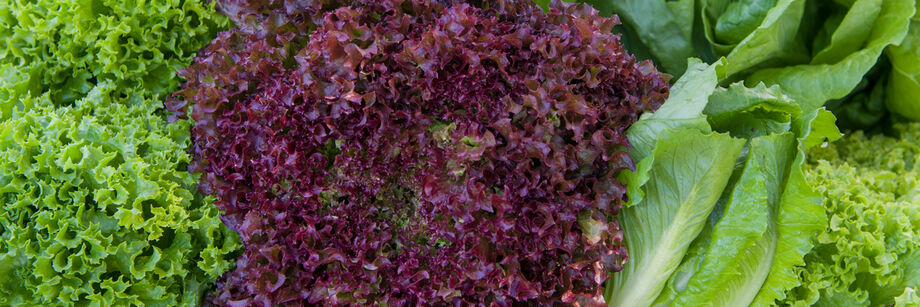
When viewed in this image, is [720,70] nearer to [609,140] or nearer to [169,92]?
[609,140]

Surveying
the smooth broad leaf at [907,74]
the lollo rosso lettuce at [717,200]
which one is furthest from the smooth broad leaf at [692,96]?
the smooth broad leaf at [907,74]

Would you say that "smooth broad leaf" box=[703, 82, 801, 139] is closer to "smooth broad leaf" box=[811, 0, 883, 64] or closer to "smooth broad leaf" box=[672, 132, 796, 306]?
"smooth broad leaf" box=[672, 132, 796, 306]

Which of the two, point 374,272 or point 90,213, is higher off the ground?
point 90,213

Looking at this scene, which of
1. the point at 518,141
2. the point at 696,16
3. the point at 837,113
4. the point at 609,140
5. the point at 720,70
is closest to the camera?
the point at 518,141

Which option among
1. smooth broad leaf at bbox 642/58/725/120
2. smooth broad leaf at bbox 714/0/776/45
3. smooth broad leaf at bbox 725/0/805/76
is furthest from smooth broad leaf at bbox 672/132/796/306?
smooth broad leaf at bbox 714/0/776/45

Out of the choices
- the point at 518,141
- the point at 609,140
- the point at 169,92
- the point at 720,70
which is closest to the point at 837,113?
the point at 720,70

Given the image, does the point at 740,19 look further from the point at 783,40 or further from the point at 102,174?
the point at 102,174

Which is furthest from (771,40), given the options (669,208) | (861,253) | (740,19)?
(669,208)

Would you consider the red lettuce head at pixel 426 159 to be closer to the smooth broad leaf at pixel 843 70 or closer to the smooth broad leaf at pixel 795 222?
the smooth broad leaf at pixel 795 222
